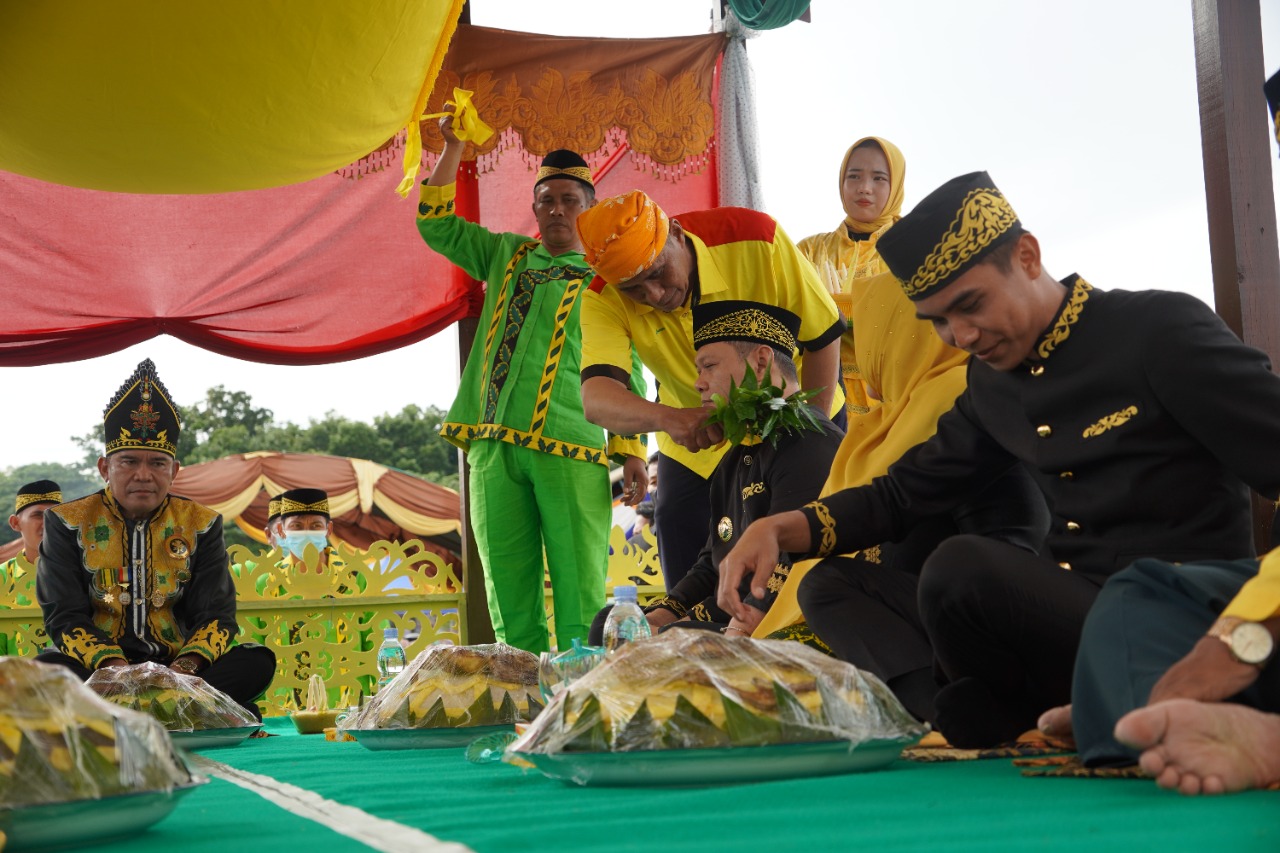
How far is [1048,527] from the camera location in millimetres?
2457

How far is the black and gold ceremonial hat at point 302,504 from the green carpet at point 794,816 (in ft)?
22.9

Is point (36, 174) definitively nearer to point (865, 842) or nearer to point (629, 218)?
point (629, 218)

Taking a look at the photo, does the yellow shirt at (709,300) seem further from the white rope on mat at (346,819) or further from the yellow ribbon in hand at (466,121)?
the white rope on mat at (346,819)

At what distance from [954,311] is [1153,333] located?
0.93 feet

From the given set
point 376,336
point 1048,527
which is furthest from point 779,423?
point 376,336

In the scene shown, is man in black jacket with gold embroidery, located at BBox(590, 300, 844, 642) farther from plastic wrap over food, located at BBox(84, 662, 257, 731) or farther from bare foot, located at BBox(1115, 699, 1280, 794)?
bare foot, located at BBox(1115, 699, 1280, 794)

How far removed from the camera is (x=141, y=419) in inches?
171

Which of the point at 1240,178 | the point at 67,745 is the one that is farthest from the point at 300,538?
the point at 67,745

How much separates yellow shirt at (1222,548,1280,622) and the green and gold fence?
4207 millimetres

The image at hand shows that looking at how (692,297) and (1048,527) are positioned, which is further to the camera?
(692,297)

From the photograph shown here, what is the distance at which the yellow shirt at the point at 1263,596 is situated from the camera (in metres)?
1.32

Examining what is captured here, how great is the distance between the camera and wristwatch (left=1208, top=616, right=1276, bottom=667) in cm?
132

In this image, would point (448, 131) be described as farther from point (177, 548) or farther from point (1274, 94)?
point (1274, 94)

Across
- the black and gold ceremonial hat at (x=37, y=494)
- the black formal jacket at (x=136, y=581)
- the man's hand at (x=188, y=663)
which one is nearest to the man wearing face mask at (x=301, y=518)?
the black and gold ceremonial hat at (x=37, y=494)
